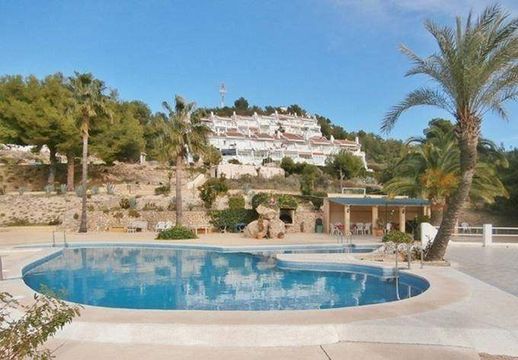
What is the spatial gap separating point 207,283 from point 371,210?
1739 centimetres

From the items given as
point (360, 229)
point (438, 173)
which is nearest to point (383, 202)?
point (360, 229)

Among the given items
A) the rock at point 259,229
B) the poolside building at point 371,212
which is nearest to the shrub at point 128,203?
the rock at point 259,229

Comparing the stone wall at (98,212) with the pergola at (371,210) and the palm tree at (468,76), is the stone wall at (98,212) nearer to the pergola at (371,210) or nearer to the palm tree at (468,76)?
the pergola at (371,210)

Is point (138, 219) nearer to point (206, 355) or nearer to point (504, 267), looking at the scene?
point (504, 267)

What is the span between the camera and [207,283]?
14016mm

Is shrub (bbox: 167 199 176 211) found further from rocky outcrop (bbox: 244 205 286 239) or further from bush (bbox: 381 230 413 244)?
bush (bbox: 381 230 413 244)

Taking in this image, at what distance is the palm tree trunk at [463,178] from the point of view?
13.6m

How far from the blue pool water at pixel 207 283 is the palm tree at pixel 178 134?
680cm

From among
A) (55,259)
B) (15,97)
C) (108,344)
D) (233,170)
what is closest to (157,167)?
(233,170)

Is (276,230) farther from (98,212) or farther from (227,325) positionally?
(227,325)

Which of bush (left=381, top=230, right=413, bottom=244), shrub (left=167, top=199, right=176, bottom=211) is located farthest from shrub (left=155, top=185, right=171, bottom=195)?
bush (left=381, top=230, right=413, bottom=244)

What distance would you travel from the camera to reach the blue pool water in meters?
11.5

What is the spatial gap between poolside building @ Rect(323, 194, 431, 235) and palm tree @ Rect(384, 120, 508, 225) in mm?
1006

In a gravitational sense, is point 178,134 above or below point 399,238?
above
